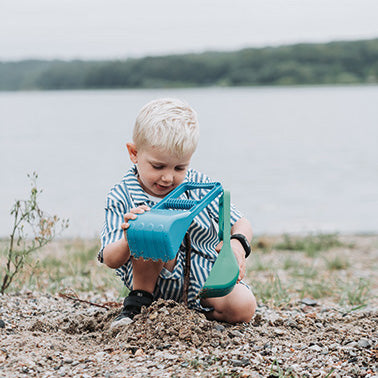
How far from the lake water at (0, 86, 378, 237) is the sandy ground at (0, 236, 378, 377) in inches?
145

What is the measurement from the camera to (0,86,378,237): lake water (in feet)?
31.5

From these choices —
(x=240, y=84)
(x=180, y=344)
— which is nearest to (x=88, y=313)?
(x=180, y=344)

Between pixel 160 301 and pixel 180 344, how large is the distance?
28 cm

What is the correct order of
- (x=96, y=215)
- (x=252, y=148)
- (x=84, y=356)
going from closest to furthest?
(x=84, y=356)
(x=96, y=215)
(x=252, y=148)

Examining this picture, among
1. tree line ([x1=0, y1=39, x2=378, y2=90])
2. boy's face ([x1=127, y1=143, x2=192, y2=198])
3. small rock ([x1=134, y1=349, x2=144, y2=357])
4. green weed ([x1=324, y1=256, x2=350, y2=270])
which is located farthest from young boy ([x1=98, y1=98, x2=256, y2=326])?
tree line ([x1=0, y1=39, x2=378, y2=90])

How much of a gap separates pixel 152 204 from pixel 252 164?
43.0 feet

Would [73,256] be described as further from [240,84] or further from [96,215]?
[240,84]

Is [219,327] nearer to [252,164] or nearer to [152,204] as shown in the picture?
[152,204]

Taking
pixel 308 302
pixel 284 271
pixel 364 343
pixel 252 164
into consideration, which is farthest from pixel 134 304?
pixel 252 164

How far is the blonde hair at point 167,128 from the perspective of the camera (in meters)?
2.63

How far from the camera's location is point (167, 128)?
2.64m

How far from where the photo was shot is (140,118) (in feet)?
8.95

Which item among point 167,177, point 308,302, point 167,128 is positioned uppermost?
point 167,128

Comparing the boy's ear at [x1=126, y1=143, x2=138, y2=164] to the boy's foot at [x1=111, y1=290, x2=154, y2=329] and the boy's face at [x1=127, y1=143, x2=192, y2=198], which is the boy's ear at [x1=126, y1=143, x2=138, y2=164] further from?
the boy's foot at [x1=111, y1=290, x2=154, y2=329]
